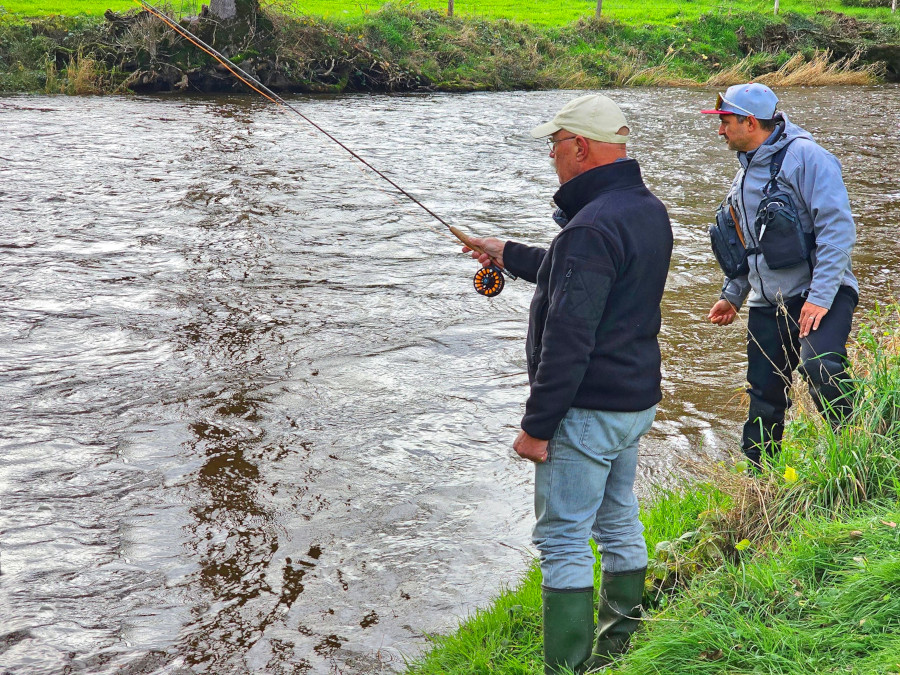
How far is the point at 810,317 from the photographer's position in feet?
13.5

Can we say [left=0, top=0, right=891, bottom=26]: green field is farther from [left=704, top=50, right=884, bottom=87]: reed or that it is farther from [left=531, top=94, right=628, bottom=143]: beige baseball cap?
[left=531, top=94, right=628, bottom=143]: beige baseball cap

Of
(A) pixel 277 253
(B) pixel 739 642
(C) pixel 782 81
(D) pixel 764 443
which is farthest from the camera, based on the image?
(C) pixel 782 81

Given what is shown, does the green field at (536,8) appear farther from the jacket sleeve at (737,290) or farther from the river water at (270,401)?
the jacket sleeve at (737,290)

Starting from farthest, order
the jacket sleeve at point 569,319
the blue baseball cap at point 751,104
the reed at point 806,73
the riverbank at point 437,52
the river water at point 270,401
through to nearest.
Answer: the reed at point 806,73 → the riverbank at point 437,52 → the blue baseball cap at point 751,104 → the river water at point 270,401 → the jacket sleeve at point 569,319

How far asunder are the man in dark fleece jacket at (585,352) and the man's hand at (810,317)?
136cm

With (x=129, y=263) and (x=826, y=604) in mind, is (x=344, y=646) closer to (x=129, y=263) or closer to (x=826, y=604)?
(x=826, y=604)

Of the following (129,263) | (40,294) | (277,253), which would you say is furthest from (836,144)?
(40,294)

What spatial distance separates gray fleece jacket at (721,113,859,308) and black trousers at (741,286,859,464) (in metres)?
0.09

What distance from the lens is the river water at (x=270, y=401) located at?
3928 mm

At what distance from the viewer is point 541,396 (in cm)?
295

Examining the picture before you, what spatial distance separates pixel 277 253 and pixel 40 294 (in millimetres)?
2525

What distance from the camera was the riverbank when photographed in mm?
20938

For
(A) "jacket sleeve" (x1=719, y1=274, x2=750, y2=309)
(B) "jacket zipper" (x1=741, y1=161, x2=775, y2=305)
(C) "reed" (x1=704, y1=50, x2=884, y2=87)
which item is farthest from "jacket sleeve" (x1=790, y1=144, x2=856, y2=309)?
(C) "reed" (x1=704, y1=50, x2=884, y2=87)

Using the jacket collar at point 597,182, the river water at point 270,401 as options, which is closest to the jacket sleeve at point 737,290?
the river water at point 270,401
